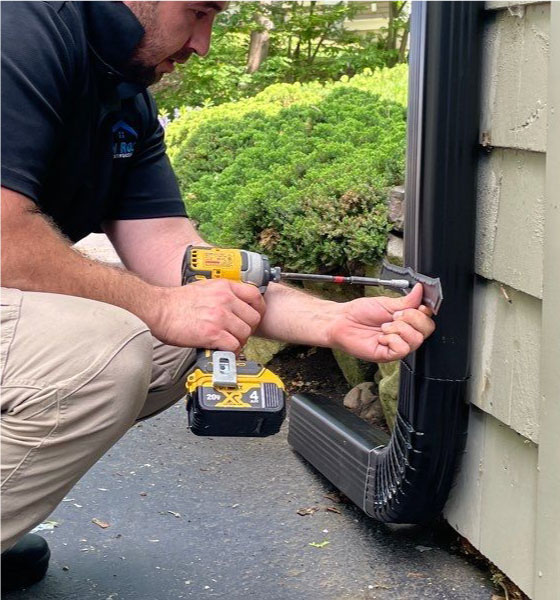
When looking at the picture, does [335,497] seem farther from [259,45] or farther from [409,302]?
[259,45]

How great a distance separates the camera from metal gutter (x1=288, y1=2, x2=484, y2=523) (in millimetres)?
2340

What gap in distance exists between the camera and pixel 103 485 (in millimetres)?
3240

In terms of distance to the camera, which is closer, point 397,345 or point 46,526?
point 397,345

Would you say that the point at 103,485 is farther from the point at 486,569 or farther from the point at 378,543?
the point at 486,569

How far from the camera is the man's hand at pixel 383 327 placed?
87.7 inches

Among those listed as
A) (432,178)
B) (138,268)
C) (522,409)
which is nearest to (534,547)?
Answer: (522,409)

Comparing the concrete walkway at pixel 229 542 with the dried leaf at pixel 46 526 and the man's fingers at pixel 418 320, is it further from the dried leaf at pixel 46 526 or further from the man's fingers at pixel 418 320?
the man's fingers at pixel 418 320

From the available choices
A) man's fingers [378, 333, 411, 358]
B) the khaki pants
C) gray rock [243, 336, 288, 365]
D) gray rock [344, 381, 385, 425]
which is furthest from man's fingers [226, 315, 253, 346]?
gray rock [243, 336, 288, 365]

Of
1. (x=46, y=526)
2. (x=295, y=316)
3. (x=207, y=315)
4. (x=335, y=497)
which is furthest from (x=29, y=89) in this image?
(x=335, y=497)

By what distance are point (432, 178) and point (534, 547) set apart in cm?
94

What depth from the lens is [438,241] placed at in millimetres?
2412

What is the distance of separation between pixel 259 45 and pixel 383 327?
868 cm

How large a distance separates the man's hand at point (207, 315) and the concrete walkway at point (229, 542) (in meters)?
0.74

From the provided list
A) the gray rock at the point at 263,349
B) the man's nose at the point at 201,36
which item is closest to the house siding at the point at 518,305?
the man's nose at the point at 201,36
